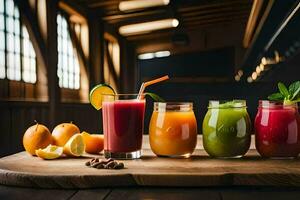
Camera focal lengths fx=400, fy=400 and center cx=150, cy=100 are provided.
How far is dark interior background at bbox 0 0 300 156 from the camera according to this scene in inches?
140

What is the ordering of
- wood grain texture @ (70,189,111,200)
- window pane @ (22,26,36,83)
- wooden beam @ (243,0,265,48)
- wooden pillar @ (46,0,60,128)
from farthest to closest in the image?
wooden pillar @ (46,0,60,128) < window pane @ (22,26,36,83) < wooden beam @ (243,0,265,48) < wood grain texture @ (70,189,111,200)

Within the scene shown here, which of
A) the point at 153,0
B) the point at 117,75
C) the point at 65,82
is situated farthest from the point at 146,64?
the point at 65,82

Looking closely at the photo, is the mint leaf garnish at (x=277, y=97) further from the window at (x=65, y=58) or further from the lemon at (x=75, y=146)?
the window at (x=65, y=58)

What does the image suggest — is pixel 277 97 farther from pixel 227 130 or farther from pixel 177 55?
pixel 177 55

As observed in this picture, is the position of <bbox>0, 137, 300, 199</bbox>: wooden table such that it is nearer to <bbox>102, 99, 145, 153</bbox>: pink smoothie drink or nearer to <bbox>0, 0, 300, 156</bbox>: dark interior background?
<bbox>102, 99, 145, 153</bbox>: pink smoothie drink

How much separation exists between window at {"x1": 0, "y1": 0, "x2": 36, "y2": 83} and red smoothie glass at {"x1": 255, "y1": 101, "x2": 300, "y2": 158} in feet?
10.3

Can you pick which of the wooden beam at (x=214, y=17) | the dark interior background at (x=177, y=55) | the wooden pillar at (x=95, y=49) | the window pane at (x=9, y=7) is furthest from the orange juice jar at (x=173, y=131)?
the wooden beam at (x=214, y=17)

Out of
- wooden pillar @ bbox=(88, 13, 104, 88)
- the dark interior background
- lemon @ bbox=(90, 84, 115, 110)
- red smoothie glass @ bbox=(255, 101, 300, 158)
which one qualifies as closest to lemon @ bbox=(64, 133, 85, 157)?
lemon @ bbox=(90, 84, 115, 110)

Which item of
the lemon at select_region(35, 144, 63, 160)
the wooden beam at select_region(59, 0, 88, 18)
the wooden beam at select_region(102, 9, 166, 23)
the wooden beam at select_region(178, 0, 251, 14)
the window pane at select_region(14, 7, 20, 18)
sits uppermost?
the wooden beam at select_region(178, 0, 251, 14)

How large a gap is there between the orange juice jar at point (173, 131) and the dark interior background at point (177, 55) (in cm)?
178

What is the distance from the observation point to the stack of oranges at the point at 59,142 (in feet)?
3.45

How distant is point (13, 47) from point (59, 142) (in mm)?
3035

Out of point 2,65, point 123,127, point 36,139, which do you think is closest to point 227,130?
point 123,127

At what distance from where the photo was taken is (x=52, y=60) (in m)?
4.59
